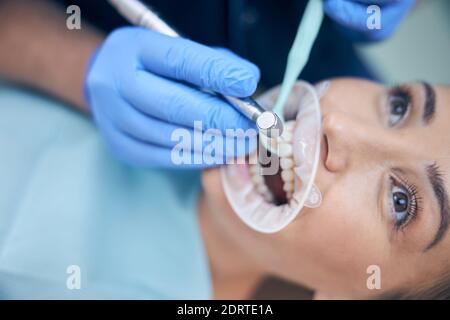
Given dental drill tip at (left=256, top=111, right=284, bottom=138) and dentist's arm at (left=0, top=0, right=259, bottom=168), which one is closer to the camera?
dental drill tip at (left=256, top=111, right=284, bottom=138)

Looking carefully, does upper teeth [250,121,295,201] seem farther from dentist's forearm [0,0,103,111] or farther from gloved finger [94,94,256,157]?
dentist's forearm [0,0,103,111]

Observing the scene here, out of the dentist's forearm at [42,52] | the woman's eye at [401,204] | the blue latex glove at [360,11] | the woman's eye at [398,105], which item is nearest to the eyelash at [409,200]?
the woman's eye at [401,204]

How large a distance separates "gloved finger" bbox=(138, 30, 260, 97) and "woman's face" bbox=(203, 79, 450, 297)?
0.19 meters

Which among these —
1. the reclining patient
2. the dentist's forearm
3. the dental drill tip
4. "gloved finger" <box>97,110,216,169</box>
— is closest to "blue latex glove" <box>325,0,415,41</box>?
the reclining patient

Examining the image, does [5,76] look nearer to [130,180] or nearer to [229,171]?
[130,180]

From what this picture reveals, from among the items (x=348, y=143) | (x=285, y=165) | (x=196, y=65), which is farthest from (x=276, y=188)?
(x=196, y=65)

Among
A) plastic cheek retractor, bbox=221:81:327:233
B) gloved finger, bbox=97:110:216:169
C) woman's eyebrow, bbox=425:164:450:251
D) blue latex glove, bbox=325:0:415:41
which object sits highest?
blue latex glove, bbox=325:0:415:41

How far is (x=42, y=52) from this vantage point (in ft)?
3.92

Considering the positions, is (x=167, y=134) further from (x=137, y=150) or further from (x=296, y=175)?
(x=296, y=175)

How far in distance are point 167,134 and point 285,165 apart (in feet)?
0.86

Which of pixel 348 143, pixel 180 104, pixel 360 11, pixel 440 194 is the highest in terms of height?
pixel 360 11

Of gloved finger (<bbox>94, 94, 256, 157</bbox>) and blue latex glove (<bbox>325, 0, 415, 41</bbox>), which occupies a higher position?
blue latex glove (<bbox>325, 0, 415, 41</bbox>)

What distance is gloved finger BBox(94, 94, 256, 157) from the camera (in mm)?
996

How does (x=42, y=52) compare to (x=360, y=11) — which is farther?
(x=42, y=52)
